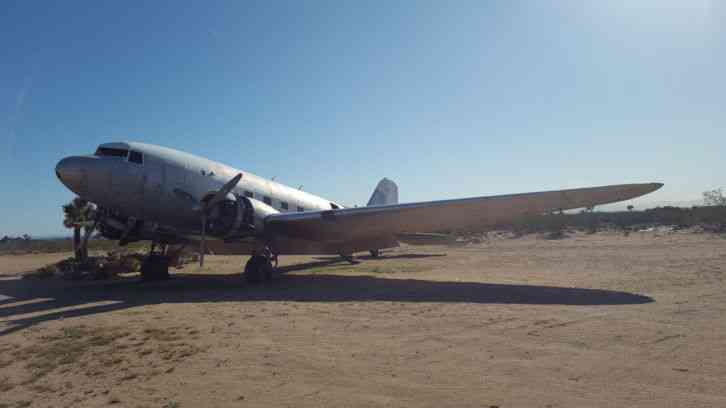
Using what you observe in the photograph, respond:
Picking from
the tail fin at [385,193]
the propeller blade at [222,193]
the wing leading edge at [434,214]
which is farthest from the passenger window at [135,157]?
the tail fin at [385,193]

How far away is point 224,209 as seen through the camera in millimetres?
12125

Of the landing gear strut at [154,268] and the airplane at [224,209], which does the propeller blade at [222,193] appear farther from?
the landing gear strut at [154,268]

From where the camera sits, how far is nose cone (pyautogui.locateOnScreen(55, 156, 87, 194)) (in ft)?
34.7

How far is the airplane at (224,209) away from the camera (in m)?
10.9

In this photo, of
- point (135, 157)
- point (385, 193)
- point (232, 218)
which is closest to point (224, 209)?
point (232, 218)

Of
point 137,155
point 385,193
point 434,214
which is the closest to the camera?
point 137,155

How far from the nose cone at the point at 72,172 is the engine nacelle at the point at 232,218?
320cm

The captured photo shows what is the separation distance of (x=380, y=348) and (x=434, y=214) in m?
7.37

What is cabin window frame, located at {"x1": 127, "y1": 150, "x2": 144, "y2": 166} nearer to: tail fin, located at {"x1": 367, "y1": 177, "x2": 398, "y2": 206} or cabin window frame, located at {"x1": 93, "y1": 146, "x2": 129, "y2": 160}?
cabin window frame, located at {"x1": 93, "y1": 146, "x2": 129, "y2": 160}

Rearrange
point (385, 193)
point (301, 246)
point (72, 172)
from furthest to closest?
point (385, 193), point (301, 246), point (72, 172)

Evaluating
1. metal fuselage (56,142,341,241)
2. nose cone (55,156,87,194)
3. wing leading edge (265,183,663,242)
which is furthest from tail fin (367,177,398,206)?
nose cone (55,156,87,194)

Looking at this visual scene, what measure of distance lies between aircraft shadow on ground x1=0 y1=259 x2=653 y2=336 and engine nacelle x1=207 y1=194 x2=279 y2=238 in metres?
1.55

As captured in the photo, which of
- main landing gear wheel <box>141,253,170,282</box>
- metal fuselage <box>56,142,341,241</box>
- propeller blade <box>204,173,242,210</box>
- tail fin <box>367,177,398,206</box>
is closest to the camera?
metal fuselage <box>56,142,341,241</box>

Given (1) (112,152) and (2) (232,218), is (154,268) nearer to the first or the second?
(2) (232,218)
